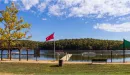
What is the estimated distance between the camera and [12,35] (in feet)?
122

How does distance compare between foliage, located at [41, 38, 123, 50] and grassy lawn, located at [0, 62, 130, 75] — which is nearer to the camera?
grassy lawn, located at [0, 62, 130, 75]

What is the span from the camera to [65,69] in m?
26.5

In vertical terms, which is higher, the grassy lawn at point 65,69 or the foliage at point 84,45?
the foliage at point 84,45

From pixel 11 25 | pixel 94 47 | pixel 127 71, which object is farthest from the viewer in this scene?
pixel 94 47

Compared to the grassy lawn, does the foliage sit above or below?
above

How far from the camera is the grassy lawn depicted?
24719 mm

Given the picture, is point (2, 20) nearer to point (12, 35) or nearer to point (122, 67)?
point (12, 35)

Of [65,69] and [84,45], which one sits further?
[84,45]

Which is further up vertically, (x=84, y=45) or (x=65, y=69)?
(x=84, y=45)

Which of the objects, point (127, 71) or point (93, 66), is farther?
point (93, 66)

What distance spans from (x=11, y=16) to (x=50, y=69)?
12831 millimetres

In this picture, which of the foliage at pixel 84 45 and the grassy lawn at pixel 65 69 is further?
the foliage at pixel 84 45

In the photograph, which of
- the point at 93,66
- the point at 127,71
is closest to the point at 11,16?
the point at 93,66

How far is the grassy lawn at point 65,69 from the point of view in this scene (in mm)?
24719
